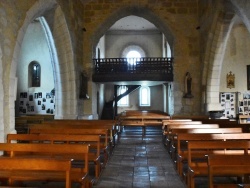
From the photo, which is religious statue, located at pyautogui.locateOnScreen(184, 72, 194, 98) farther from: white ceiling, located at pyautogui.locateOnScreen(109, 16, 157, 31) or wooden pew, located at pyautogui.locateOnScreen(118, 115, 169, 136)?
white ceiling, located at pyautogui.locateOnScreen(109, 16, 157, 31)

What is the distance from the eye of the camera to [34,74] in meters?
14.2

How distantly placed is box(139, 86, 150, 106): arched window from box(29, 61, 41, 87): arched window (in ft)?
31.4

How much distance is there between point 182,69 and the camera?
12.8 metres

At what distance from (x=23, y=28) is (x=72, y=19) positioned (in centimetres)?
467

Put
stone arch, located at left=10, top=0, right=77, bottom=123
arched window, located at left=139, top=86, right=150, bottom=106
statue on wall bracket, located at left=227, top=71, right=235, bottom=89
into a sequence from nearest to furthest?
stone arch, located at left=10, top=0, right=77, bottom=123, statue on wall bracket, located at left=227, top=71, right=235, bottom=89, arched window, located at left=139, top=86, right=150, bottom=106

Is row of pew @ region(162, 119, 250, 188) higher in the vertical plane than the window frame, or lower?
lower

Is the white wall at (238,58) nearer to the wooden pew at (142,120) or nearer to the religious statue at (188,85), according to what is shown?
the religious statue at (188,85)

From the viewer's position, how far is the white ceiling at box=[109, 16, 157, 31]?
1823 cm

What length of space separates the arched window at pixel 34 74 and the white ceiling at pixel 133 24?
6.78 meters

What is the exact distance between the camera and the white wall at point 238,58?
14.8m

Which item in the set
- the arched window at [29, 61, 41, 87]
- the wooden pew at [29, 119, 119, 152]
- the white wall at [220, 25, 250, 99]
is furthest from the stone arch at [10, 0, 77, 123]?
the white wall at [220, 25, 250, 99]

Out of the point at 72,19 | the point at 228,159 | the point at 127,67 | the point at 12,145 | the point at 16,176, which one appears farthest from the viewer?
the point at 127,67

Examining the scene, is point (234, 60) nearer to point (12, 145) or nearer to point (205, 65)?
point (205, 65)

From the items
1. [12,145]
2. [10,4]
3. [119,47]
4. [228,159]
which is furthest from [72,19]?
[119,47]
